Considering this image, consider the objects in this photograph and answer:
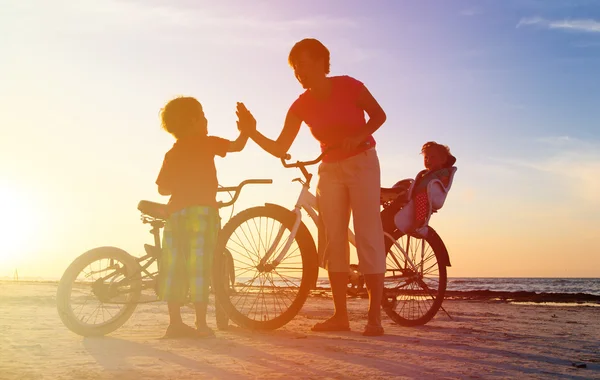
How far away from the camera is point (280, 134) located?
15.9ft

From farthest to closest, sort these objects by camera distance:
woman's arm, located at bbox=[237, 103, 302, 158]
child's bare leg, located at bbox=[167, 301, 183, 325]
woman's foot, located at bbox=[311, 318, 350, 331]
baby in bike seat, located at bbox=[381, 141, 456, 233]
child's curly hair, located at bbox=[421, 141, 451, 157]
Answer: child's curly hair, located at bbox=[421, 141, 451, 157] < baby in bike seat, located at bbox=[381, 141, 456, 233] < woman's arm, located at bbox=[237, 103, 302, 158] < woman's foot, located at bbox=[311, 318, 350, 331] < child's bare leg, located at bbox=[167, 301, 183, 325]

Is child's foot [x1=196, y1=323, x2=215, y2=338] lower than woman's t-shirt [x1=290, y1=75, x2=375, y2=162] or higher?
lower

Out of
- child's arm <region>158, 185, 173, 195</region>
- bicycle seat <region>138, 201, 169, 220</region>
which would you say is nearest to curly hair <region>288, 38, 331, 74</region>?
child's arm <region>158, 185, 173, 195</region>

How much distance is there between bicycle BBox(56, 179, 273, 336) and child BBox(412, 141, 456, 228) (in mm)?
1759

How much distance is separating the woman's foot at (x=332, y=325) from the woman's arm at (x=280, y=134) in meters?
1.45

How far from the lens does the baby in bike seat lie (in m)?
5.60

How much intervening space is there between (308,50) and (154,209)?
1.80 meters

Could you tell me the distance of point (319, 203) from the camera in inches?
190

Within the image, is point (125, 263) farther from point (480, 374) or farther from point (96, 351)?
point (480, 374)

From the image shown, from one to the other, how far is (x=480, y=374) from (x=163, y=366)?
1.70m

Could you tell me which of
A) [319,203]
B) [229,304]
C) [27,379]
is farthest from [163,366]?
[319,203]

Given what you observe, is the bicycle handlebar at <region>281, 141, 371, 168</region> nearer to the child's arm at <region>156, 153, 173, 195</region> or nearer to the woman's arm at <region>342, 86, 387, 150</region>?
the woman's arm at <region>342, 86, 387, 150</region>

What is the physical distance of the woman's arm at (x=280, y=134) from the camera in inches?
186

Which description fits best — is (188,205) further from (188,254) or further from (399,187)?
(399,187)
